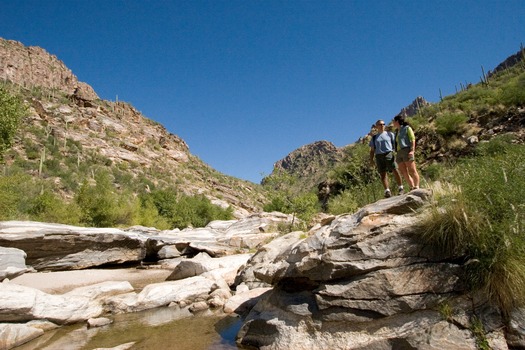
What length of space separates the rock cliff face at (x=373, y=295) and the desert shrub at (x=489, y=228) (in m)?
0.20

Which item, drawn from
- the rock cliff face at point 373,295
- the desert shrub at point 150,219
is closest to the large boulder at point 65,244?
the rock cliff face at point 373,295

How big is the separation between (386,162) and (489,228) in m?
3.77

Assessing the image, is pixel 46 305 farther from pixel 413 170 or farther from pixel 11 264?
pixel 413 170

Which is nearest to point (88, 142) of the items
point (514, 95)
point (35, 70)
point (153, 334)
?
point (35, 70)

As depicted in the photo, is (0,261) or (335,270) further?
(0,261)

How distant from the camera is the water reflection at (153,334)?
5.62 metres

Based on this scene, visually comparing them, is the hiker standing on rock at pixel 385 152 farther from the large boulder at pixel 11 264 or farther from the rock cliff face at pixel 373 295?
the large boulder at pixel 11 264

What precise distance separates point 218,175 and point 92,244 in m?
75.3

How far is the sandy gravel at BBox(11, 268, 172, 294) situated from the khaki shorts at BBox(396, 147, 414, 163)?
977cm

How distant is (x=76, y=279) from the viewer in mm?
12320

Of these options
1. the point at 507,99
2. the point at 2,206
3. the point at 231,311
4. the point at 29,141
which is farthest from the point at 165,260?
the point at 29,141

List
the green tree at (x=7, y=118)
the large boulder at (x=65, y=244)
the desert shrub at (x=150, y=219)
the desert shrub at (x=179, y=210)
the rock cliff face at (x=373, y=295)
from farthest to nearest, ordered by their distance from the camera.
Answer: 1. the desert shrub at (x=179, y=210)
2. the desert shrub at (x=150, y=219)
3. the green tree at (x=7, y=118)
4. the large boulder at (x=65, y=244)
5. the rock cliff face at (x=373, y=295)

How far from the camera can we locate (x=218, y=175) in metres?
90.2

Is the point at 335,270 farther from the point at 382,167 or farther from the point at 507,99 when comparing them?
the point at 507,99
